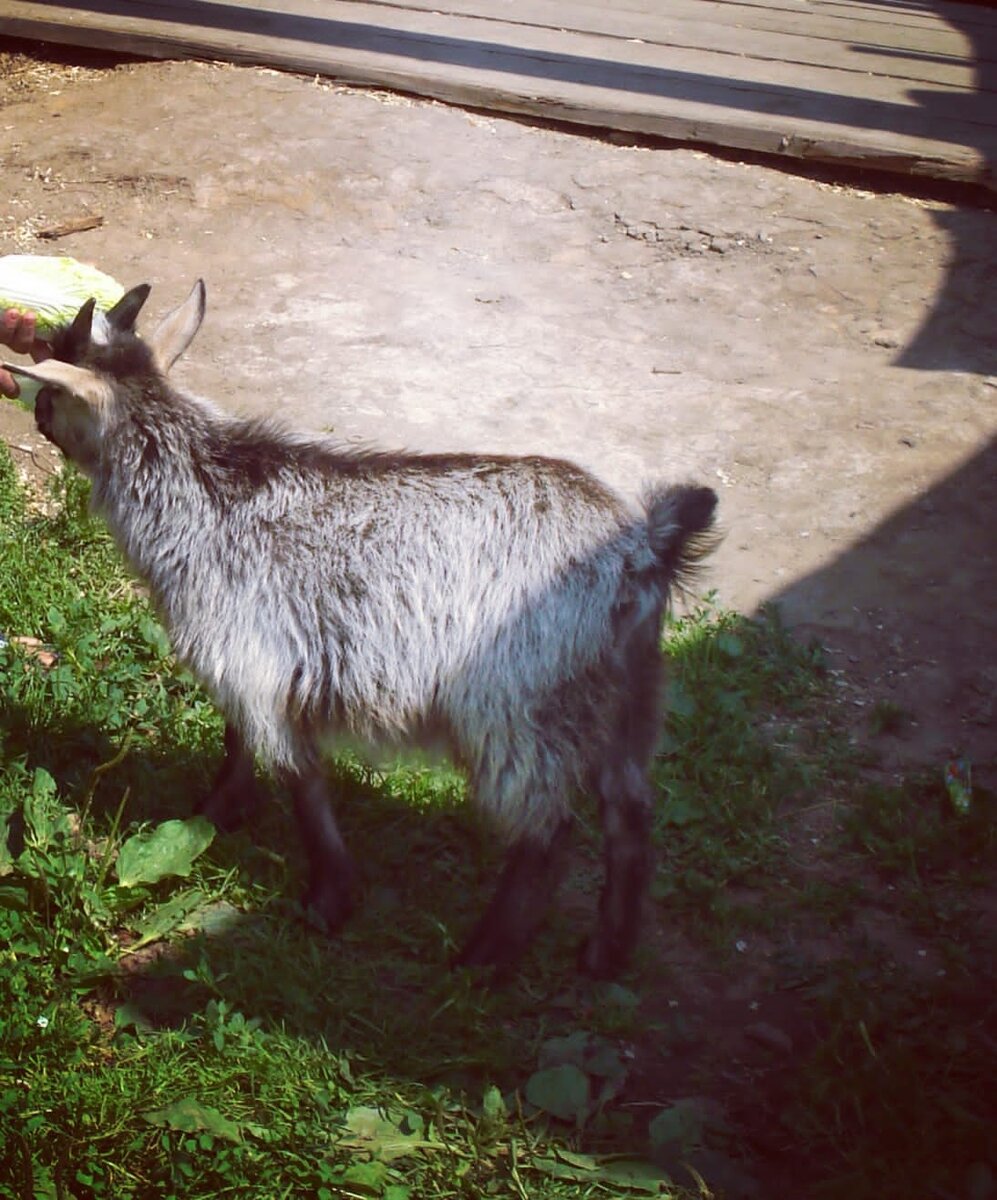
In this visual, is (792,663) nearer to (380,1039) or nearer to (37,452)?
(380,1039)

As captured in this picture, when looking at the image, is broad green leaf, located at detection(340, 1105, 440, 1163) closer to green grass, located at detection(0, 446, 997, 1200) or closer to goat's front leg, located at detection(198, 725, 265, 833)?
green grass, located at detection(0, 446, 997, 1200)

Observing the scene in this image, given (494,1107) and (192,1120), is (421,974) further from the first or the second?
(192,1120)

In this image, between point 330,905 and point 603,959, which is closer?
point 603,959

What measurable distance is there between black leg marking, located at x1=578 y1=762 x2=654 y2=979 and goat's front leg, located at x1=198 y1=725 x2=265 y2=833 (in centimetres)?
101

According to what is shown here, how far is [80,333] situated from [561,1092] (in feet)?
7.06

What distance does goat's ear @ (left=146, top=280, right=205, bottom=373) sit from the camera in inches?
141

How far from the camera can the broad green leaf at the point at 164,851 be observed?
329 centimetres

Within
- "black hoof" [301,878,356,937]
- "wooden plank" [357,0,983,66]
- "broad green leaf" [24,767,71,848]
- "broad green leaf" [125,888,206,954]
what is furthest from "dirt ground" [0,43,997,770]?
"broad green leaf" [125,888,206,954]

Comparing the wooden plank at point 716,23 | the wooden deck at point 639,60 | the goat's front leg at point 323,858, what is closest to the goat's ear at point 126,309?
the goat's front leg at point 323,858

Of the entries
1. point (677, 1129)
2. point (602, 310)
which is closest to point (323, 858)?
point (677, 1129)

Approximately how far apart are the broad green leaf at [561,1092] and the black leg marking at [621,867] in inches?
14.2

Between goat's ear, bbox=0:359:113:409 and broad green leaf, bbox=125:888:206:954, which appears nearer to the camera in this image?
goat's ear, bbox=0:359:113:409

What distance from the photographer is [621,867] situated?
323 centimetres

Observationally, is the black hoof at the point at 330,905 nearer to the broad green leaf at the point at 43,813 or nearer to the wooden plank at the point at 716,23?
the broad green leaf at the point at 43,813
